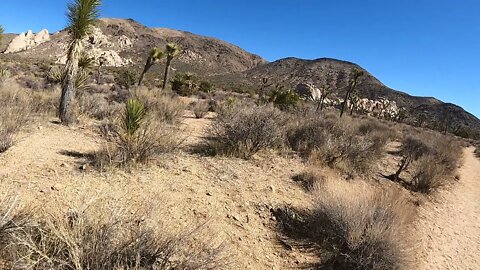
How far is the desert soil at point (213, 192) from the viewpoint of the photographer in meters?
4.60

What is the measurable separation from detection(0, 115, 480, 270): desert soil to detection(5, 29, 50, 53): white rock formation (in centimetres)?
10756

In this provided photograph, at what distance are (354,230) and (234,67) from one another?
381 feet

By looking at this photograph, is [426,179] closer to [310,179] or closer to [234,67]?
[310,179]

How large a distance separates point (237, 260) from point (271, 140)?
532 cm

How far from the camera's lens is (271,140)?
919 centimetres

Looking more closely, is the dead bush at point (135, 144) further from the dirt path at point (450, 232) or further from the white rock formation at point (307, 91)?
the white rock formation at point (307, 91)

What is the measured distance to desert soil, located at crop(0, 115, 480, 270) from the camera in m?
4.60

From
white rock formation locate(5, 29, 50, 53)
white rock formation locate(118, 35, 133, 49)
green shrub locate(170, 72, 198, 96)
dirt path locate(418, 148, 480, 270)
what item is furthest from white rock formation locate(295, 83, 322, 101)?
white rock formation locate(5, 29, 50, 53)

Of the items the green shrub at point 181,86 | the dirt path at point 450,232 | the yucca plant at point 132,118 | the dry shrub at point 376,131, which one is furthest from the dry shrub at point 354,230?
the green shrub at point 181,86

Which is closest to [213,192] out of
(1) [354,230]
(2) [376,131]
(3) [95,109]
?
(1) [354,230]

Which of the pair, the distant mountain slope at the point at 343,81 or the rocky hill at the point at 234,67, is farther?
the distant mountain slope at the point at 343,81

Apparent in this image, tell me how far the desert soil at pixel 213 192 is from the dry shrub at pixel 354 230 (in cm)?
40

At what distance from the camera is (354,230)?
4.62 m

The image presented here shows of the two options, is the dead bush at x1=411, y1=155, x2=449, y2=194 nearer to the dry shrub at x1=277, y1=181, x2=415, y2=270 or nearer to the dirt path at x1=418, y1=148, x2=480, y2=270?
the dirt path at x1=418, y1=148, x2=480, y2=270
